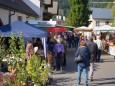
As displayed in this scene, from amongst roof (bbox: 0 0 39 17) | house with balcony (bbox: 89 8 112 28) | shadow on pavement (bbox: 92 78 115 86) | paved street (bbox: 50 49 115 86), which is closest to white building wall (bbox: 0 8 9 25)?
roof (bbox: 0 0 39 17)

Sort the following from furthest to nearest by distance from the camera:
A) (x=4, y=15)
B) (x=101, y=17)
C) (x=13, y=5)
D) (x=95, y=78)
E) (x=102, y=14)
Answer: (x=102, y=14) < (x=101, y=17) < (x=13, y=5) < (x=4, y=15) < (x=95, y=78)

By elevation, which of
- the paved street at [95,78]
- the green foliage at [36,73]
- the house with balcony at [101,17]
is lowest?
the house with balcony at [101,17]

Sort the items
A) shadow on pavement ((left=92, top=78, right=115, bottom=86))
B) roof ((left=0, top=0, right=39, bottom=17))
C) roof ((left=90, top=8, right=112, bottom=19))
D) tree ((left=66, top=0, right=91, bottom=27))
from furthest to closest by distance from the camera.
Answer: roof ((left=90, top=8, right=112, bottom=19)) → tree ((left=66, top=0, right=91, bottom=27)) → roof ((left=0, top=0, right=39, bottom=17)) → shadow on pavement ((left=92, top=78, right=115, bottom=86))

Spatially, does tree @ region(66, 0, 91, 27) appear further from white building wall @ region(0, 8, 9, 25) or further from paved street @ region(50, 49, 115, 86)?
paved street @ region(50, 49, 115, 86)

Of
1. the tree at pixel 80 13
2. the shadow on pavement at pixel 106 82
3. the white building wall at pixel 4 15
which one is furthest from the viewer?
the tree at pixel 80 13

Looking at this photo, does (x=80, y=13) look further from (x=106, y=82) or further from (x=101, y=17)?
(x=106, y=82)

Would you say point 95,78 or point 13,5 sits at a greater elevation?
point 13,5

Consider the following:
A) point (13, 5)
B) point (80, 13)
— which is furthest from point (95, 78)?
point (80, 13)

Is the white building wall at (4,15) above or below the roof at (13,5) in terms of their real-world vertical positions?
below

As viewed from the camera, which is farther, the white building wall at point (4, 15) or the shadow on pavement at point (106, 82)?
the white building wall at point (4, 15)

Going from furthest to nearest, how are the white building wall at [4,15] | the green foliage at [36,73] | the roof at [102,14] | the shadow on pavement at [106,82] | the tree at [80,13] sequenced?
1. the roof at [102,14]
2. the tree at [80,13]
3. the white building wall at [4,15]
4. the shadow on pavement at [106,82]
5. the green foliage at [36,73]

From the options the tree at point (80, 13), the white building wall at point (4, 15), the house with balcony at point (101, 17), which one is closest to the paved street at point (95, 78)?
the white building wall at point (4, 15)

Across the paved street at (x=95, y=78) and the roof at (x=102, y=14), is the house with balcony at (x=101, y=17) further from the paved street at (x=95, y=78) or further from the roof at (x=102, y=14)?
the paved street at (x=95, y=78)

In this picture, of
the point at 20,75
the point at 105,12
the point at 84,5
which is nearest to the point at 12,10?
the point at 20,75
